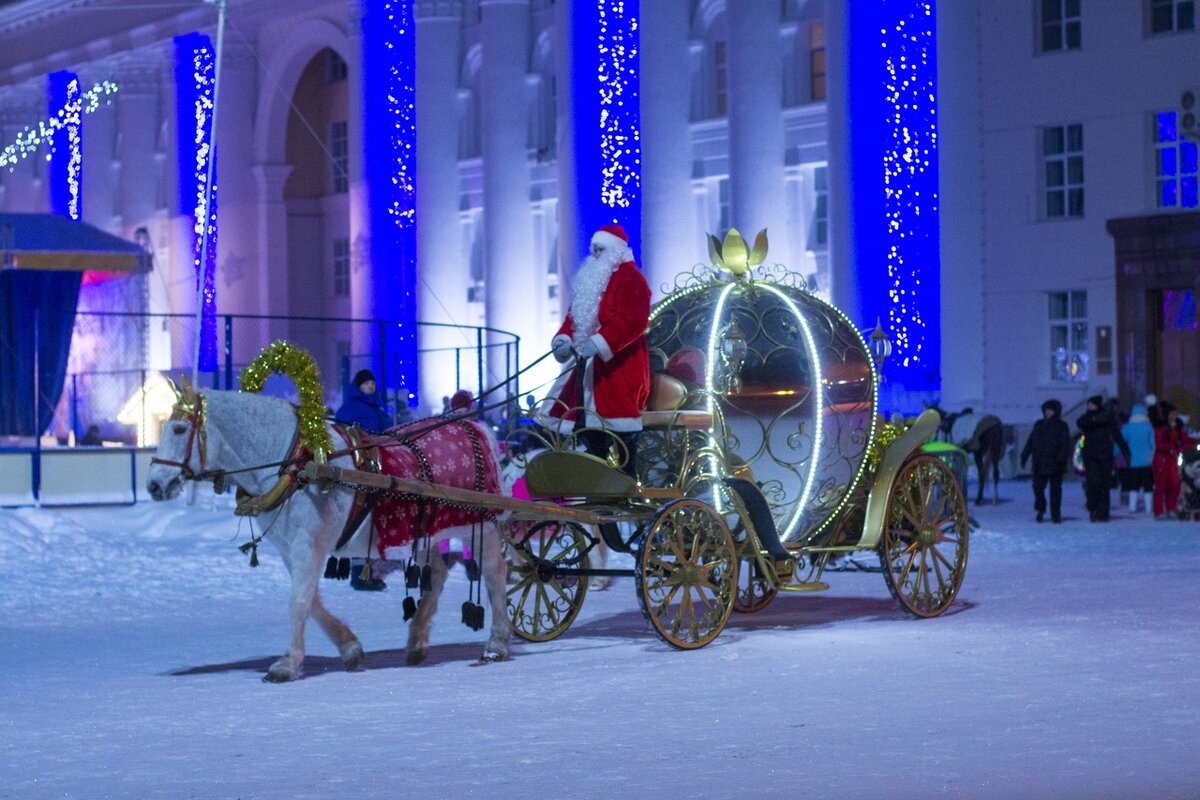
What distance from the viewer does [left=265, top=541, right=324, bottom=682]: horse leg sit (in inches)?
408

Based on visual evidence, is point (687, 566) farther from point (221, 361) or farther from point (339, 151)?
point (339, 151)

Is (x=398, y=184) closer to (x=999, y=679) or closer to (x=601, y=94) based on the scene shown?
(x=601, y=94)

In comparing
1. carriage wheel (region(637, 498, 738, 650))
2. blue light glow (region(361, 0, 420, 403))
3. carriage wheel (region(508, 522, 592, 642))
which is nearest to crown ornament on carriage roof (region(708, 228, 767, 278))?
carriage wheel (region(508, 522, 592, 642))

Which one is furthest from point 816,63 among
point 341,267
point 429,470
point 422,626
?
point 422,626

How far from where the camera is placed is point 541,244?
46.9 m

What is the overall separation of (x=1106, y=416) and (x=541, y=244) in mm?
23786

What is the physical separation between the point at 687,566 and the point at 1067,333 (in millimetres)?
23873

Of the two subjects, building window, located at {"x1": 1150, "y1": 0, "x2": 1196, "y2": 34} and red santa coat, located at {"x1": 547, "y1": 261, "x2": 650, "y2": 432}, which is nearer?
red santa coat, located at {"x1": 547, "y1": 261, "x2": 650, "y2": 432}

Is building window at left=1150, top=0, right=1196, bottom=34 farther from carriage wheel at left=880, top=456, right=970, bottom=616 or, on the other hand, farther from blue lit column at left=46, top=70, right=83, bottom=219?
blue lit column at left=46, top=70, right=83, bottom=219

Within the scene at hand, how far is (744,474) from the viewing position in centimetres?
1237

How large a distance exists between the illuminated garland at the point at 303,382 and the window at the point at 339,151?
1831 inches

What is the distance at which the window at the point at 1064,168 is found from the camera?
1334 inches

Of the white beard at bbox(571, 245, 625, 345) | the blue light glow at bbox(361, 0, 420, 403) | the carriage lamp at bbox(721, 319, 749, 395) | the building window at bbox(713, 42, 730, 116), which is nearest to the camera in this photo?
the white beard at bbox(571, 245, 625, 345)

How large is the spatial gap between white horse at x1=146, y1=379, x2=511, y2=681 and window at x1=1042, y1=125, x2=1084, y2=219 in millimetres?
25137
